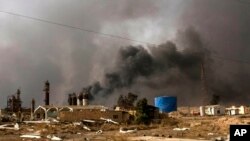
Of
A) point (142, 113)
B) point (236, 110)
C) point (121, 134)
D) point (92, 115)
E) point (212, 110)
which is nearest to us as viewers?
point (121, 134)

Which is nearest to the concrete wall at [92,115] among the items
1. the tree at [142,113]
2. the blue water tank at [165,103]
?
the tree at [142,113]


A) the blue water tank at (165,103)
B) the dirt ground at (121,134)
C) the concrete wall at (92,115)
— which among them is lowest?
the dirt ground at (121,134)

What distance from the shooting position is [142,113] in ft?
208

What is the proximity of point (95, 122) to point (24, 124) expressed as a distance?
36.0 feet

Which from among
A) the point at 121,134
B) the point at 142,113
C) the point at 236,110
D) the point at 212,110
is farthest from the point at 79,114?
the point at 236,110

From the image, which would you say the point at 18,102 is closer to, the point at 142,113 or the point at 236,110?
the point at 142,113

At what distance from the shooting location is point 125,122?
212 feet

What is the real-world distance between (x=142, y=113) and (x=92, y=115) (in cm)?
857

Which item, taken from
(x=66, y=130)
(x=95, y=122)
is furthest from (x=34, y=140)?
(x=95, y=122)

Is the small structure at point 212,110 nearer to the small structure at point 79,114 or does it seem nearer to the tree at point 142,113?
the small structure at point 79,114

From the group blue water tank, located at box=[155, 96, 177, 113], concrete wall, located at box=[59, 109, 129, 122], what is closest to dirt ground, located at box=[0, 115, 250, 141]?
concrete wall, located at box=[59, 109, 129, 122]

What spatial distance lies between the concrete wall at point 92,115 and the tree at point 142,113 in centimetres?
403

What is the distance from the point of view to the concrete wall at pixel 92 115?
62688mm

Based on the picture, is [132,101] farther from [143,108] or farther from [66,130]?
[66,130]
